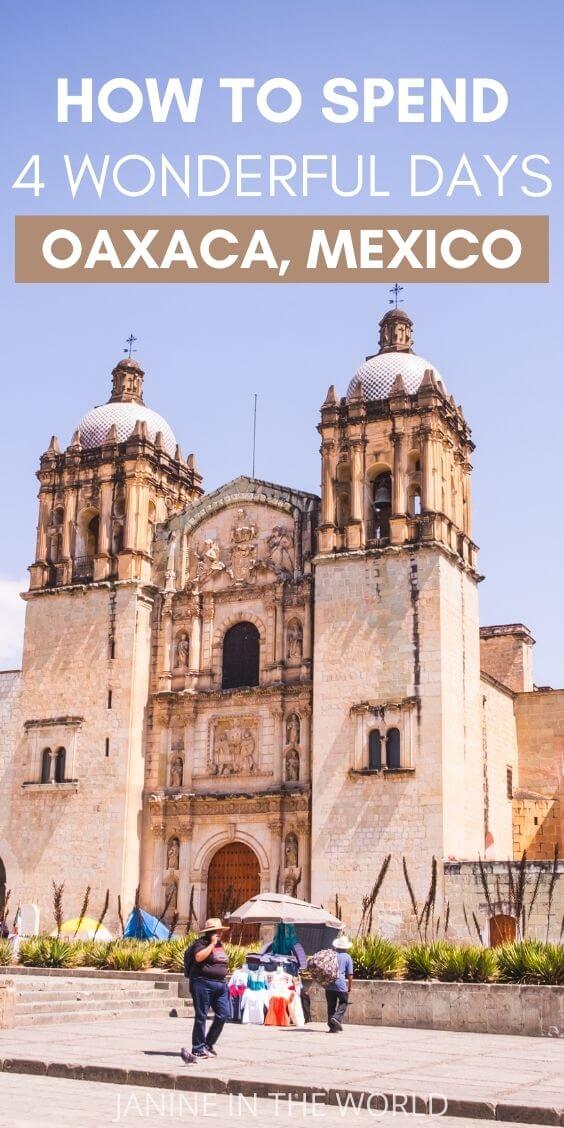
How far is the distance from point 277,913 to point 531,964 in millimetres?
5198

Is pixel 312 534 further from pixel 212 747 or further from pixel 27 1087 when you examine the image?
pixel 27 1087

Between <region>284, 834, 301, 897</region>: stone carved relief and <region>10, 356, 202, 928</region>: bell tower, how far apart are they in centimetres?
419

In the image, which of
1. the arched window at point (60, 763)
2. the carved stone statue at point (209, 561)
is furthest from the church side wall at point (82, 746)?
the carved stone statue at point (209, 561)

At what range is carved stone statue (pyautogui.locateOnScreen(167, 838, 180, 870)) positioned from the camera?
1255 inches

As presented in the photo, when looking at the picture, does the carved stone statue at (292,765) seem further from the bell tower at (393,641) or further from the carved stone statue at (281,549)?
the carved stone statue at (281,549)

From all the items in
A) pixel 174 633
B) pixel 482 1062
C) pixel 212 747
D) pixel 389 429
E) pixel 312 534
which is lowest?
pixel 482 1062

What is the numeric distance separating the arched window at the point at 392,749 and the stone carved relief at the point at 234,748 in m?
3.91

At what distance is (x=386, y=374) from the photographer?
3328 cm

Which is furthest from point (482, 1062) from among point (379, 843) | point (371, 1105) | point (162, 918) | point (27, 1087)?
point (162, 918)

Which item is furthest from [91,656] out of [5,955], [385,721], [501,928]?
[501,928]

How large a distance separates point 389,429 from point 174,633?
794 cm

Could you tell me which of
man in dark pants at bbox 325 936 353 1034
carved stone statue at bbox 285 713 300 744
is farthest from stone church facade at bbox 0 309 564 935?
man in dark pants at bbox 325 936 353 1034

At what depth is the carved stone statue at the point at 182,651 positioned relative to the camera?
110 feet

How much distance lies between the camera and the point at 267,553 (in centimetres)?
3312
